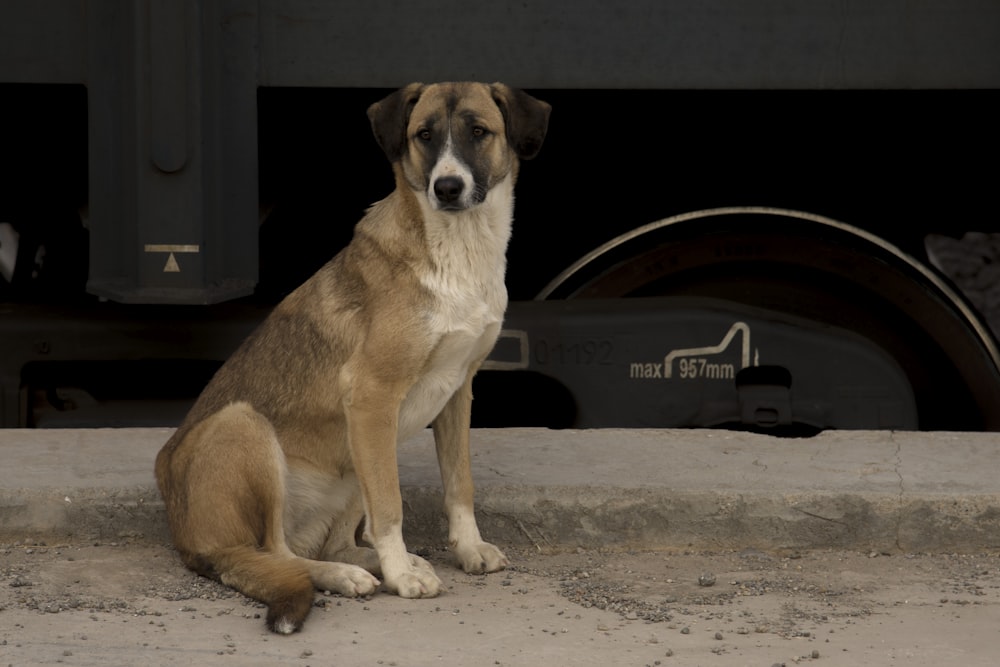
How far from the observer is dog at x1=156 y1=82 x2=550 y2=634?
413 cm

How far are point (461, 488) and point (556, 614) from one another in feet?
1.96

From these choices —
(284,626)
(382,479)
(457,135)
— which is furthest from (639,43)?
(284,626)

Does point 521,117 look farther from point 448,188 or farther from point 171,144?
point 171,144

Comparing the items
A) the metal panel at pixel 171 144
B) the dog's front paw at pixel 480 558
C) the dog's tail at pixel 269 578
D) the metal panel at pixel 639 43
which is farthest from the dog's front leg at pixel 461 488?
the metal panel at pixel 639 43

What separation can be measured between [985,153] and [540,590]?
307 cm

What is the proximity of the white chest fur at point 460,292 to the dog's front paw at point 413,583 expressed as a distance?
0.43 meters

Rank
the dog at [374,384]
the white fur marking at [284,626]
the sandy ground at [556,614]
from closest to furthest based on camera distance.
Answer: the sandy ground at [556,614] < the white fur marking at [284,626] < the dog at [374,384]

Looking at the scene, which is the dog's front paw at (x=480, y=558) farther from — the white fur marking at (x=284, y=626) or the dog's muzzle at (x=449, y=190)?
the dog's muzzle at (x=449, y=190)

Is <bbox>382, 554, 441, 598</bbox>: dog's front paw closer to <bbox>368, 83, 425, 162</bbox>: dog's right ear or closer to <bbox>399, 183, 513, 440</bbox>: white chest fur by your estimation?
<bbox>399, 183, 513, 440</bbox>: white chest fur

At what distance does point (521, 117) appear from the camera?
4.24 meters

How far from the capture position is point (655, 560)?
15.0 feet

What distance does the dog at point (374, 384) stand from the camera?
413cm

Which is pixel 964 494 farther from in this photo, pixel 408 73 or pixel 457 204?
pixel 408 73

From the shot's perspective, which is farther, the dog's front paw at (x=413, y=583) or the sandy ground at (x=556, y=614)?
the dog's front paw at (x=413, y=583)
